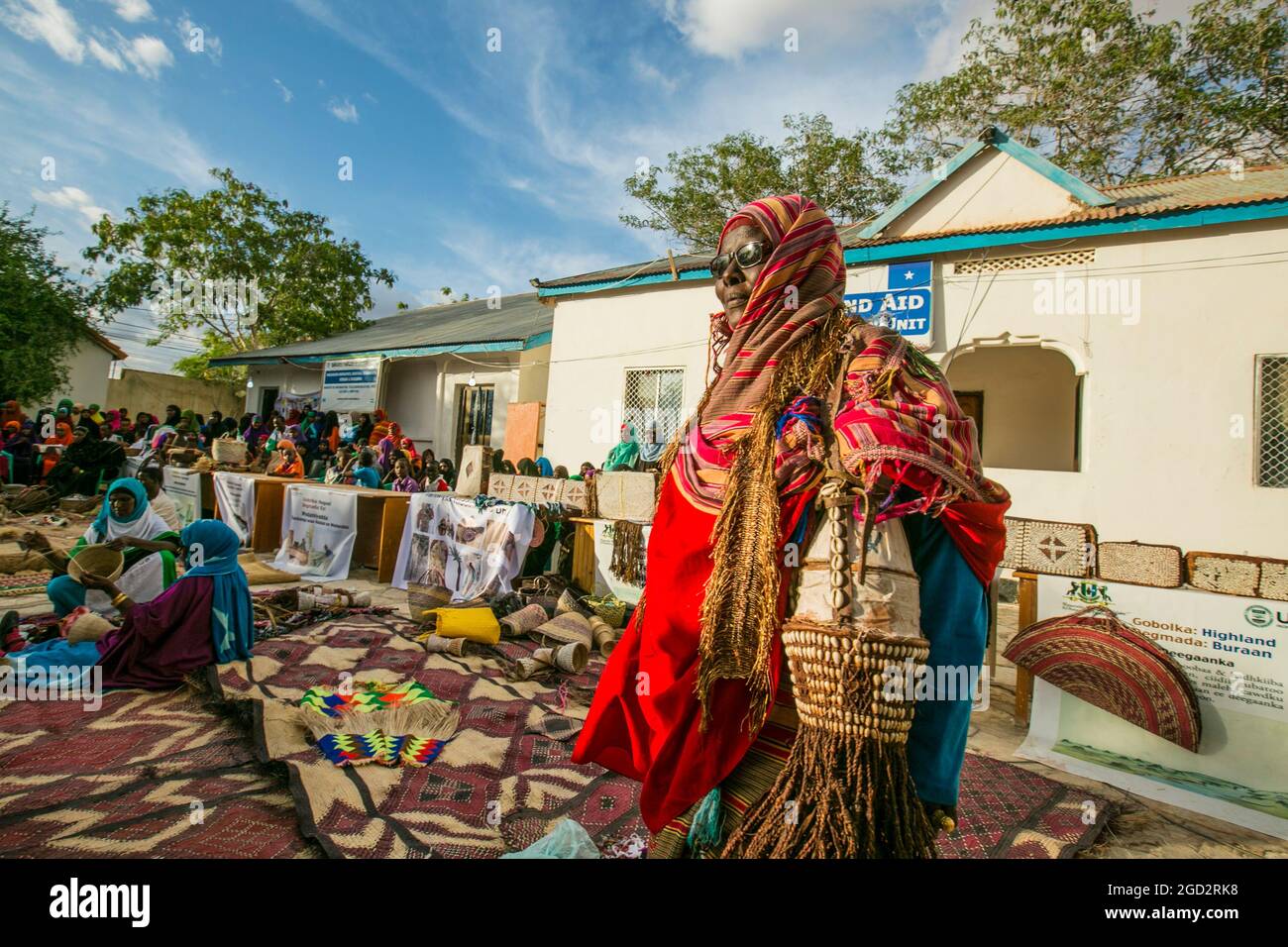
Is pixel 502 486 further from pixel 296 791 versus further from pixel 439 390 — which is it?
pixel 439 390

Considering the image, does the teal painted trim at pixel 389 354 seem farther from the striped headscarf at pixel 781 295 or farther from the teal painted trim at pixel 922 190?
the striped headscarf at pixel 781 295

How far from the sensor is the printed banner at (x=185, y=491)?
10.2 meters

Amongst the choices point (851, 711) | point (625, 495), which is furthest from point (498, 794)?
point (625, 495)

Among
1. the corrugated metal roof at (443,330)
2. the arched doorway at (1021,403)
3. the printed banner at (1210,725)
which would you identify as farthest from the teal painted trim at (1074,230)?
the corrugated metal roof at (443,330)

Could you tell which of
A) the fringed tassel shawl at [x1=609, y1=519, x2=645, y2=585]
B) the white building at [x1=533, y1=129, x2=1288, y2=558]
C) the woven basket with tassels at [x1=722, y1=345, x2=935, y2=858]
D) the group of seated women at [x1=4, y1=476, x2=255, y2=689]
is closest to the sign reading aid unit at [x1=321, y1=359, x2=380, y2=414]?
the white building at [x1=533, y1=129, x2=1288, y2=558]

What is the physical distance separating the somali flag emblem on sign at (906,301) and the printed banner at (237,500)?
894cm

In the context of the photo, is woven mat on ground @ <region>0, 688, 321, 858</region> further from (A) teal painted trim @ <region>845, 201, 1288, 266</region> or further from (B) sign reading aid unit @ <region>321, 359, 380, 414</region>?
(B) sign reading aid unit @ <region>321, 359, 380, 414</region>

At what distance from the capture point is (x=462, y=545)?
7094mm

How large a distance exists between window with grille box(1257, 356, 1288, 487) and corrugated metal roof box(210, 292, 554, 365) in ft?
35.7

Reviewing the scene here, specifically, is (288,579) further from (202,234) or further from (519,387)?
(202,234)

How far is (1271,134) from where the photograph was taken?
1214 centimetres

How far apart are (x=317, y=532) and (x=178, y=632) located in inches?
159

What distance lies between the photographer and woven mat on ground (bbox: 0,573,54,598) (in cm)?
626
